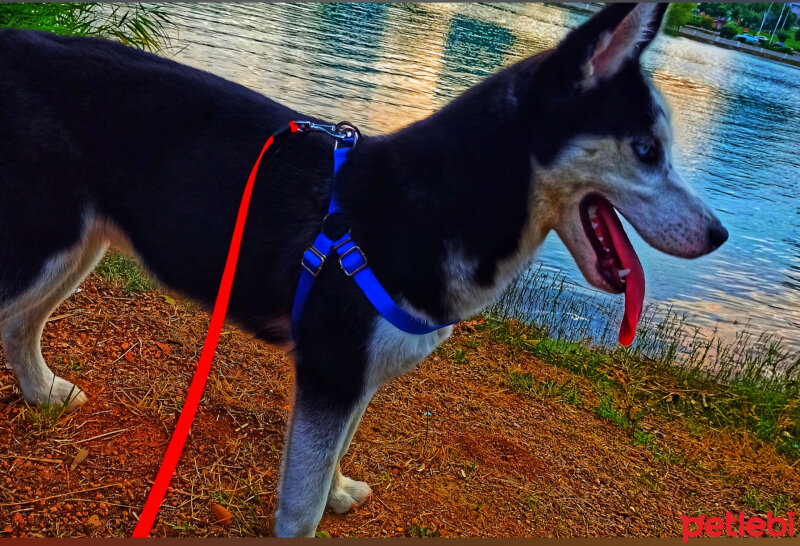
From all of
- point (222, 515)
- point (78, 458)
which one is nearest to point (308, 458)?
point (222, 515)

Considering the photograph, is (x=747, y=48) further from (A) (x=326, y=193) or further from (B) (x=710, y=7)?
(A) (x=326, y=193)

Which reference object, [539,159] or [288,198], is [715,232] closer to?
[539,159]

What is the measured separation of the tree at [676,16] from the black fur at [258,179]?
8.6 inches

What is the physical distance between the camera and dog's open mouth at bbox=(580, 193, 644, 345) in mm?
2242

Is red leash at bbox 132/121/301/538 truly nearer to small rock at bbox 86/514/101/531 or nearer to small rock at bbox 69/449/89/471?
small rock at bbox 86/514/101/531

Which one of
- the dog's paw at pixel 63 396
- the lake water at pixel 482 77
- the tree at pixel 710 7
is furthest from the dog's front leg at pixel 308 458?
the lake water at pixel 482 77

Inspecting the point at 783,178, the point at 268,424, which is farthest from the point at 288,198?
the point at 783,178

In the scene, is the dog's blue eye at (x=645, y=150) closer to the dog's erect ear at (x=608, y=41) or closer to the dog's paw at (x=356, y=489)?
the dog's erect ear at (x=608, y=41)

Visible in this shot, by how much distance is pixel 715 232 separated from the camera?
2209 millimetres

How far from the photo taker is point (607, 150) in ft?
6.94

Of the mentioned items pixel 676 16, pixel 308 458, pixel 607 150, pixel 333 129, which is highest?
pixel 676 16

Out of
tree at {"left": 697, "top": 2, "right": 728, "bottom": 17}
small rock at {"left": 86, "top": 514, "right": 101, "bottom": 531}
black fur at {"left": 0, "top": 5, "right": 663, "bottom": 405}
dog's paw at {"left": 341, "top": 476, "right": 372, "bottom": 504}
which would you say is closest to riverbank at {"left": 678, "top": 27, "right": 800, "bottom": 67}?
tree at {"left": 697, "top": 2, "right": 728, "bottom": 17}

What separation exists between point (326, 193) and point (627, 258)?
114cm

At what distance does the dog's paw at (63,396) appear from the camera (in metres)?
3.04
